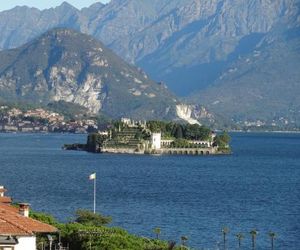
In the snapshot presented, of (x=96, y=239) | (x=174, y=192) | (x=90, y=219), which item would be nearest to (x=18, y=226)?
(x=96, y=239)

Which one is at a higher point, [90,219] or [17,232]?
[17,232]

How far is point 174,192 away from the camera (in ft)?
363

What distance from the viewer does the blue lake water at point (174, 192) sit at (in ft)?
251

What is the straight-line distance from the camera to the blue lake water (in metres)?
76.4

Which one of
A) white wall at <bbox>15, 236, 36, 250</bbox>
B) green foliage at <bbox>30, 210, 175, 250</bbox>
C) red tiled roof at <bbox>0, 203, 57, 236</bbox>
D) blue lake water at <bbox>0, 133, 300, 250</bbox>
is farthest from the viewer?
blue lake water at <bbox>0, 133, 300, 250</bbox>

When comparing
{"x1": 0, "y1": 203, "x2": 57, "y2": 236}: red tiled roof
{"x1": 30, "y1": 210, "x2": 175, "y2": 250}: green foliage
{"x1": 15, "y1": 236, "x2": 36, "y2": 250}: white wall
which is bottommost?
{"x1": 30, "y1": 210, "x2": 175, "y2": 250}: green foliage

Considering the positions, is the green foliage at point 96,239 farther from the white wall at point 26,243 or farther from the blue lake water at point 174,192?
the blue lake water at point 174,192

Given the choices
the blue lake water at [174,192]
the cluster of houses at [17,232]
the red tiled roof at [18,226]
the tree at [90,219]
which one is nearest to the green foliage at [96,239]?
the red tiled roof at [18,226]

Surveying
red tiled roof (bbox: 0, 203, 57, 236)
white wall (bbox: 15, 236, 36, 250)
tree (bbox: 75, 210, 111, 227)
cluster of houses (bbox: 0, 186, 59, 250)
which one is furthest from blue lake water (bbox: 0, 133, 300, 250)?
white wall (bbox: 15, 236, 36, 250)

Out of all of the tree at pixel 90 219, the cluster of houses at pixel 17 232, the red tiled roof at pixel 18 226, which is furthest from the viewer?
the tree at pixel 90 219

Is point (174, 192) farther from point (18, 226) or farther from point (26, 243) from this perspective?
point (26, 243)

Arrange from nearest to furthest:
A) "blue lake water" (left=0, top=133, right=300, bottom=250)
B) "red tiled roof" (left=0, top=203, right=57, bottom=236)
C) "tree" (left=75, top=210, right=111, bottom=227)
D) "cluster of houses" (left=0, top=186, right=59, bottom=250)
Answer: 1. "cluster of houses" (left=0, top=186, right=59, bottom=250)
2. "red tiled roof" (left=0, top=203, right=57, bottom=236)
3. "tree" (left=75, top=210, right=111, bottom=227)
4. "blue lake water" (left=0, top=133, right=300, bottom=250)

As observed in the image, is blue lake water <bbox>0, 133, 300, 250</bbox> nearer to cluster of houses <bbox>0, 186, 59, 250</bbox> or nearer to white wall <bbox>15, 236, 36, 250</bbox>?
cluster of houses <bbox>0, 186, 59, 250</bbox>

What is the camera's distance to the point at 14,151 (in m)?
200
